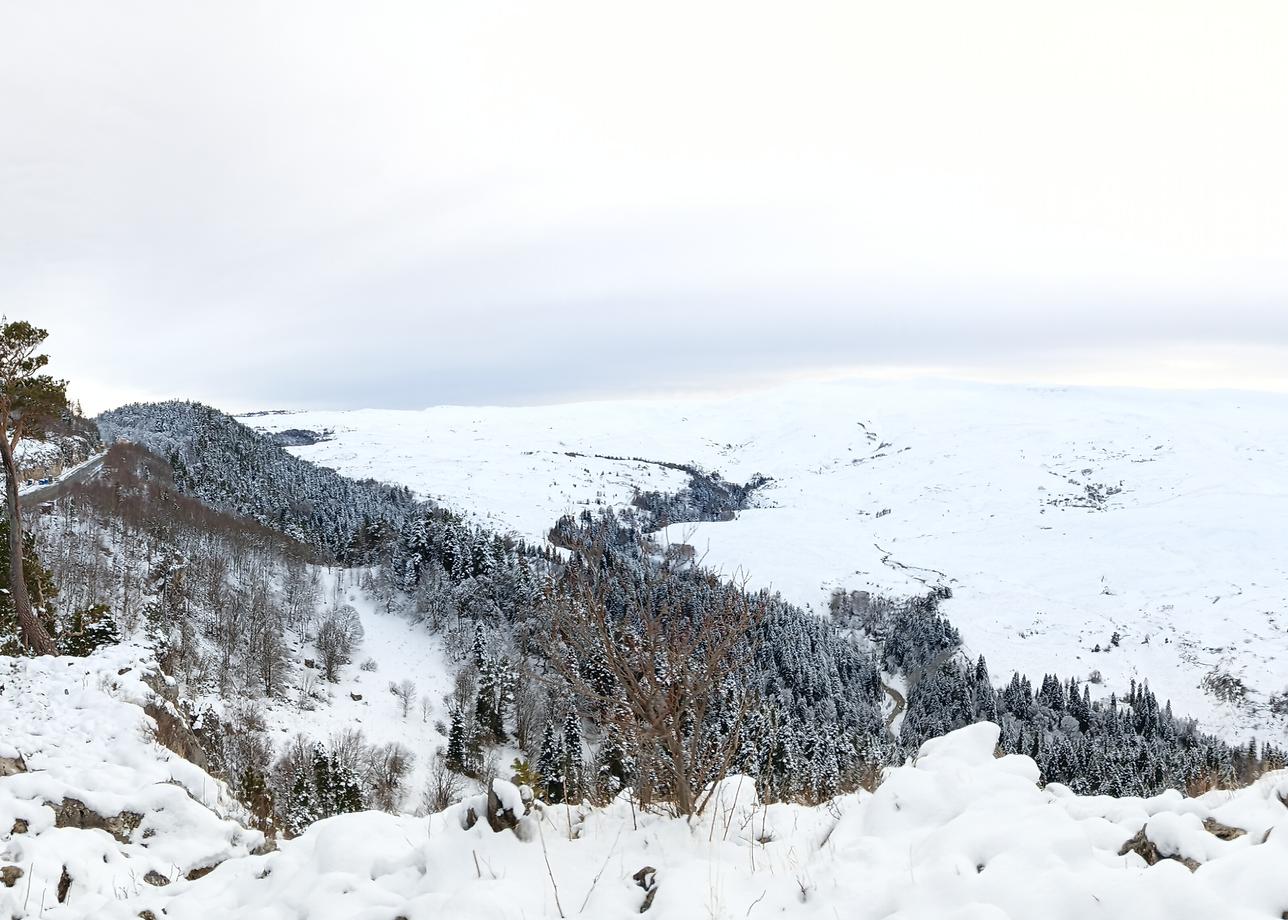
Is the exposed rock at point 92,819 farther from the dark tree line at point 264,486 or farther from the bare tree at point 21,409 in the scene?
the dark tree line at point 264,486

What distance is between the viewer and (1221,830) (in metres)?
6.16

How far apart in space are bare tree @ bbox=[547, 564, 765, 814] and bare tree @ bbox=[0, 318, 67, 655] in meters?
18.9

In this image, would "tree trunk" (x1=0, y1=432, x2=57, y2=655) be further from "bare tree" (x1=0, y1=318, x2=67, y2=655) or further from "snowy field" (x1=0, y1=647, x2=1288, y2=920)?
"snowy field" (x1=0, y1=647, x2=1288, y2=920)

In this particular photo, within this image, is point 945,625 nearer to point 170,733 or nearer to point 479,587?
point 479,587

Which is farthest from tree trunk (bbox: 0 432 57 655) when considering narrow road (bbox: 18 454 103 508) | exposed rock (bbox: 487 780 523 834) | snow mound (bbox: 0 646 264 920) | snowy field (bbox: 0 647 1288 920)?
narrow road (bbox: 18 454 103 508)

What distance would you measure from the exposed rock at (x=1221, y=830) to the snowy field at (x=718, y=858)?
2 cm

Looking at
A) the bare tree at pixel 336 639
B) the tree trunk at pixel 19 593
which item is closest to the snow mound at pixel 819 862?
the tree trunk at pixel 19 593

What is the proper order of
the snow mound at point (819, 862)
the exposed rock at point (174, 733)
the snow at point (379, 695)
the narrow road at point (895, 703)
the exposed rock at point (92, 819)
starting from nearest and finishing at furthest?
the snow mound at point (819, 862), the exposed rock at point (92, 819), the exposed rock at point (174, 733), the snow at point (379, 695), the narrow road at point (895, 703)

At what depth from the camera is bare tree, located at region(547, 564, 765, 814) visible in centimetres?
741

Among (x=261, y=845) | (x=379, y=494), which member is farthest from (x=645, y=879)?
(x=379, y=494)

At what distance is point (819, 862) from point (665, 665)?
9.53 ft

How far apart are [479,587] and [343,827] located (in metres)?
96.4

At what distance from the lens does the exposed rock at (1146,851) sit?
5.45 metres

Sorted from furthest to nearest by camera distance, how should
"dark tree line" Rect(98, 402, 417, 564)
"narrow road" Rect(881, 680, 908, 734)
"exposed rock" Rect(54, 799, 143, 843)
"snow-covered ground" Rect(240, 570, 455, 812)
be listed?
"dark tree line" Rect(98, 402, 417, 564), "narrow road" Rect(881, 680, 908, 734), "snow-covered ground" Rect(240, 570, 455, 812), "exposed rock" Rect(54, 799, 143, 843)
